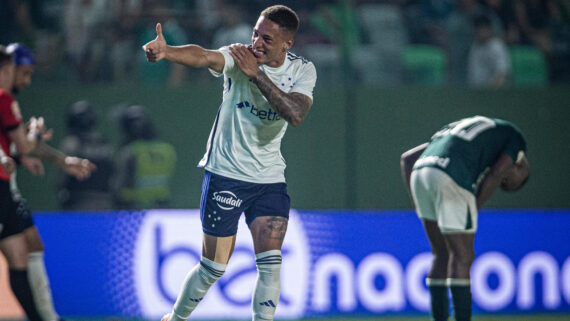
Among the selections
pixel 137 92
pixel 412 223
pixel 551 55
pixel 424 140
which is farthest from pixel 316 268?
pixel 551 55

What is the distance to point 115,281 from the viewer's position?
7.67 meters

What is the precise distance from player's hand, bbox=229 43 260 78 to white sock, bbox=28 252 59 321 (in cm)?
238

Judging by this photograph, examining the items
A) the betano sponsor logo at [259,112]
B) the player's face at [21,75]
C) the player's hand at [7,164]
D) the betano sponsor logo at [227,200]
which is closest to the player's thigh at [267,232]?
the betano sponsor logo at [227,200]

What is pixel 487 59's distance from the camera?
957 cm

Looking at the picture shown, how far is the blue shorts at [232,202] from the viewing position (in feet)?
16.6

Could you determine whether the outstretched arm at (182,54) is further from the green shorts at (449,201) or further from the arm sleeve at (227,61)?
the green shorts at (449,201)

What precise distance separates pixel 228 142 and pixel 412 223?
3362mm

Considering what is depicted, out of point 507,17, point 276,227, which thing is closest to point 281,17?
point 276,227

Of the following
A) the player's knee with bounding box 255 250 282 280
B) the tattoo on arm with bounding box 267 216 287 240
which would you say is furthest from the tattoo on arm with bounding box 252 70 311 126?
the player's knee with bounding box 255 250 282 280

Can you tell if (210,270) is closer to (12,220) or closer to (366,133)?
(12,220)

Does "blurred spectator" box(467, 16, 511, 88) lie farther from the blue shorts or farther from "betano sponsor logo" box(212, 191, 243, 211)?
"betano sponsor logo" box(212, 191, 243, 211)

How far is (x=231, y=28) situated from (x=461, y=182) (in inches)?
194

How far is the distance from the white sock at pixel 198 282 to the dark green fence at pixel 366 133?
14.7 ft

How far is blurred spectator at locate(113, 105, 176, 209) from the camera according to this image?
923 centimetres
